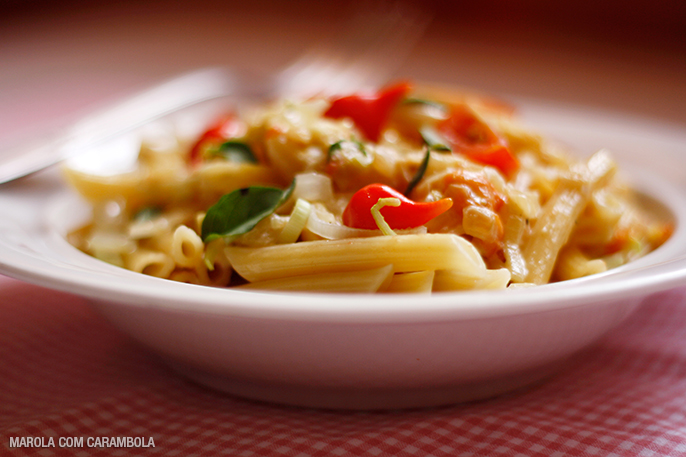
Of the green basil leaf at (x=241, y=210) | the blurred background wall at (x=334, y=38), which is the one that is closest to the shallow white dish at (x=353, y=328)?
the green basil leaf at (x=241, y=210)

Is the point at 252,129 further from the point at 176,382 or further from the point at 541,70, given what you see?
the point at 541,70

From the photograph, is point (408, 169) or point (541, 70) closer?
point (408, 169)

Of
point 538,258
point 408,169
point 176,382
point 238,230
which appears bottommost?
point 176,382

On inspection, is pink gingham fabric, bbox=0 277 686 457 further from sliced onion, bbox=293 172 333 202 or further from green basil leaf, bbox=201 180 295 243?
sliced onion, bbox=293 172 333 202

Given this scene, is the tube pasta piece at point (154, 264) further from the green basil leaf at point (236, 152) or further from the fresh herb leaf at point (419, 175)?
the fresh herb leaf at point (419, 175)

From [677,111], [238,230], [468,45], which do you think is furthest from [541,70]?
[238,230]

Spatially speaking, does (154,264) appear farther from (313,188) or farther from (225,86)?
(225,86)

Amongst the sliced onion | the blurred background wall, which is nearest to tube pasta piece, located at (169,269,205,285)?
the sliced onion
